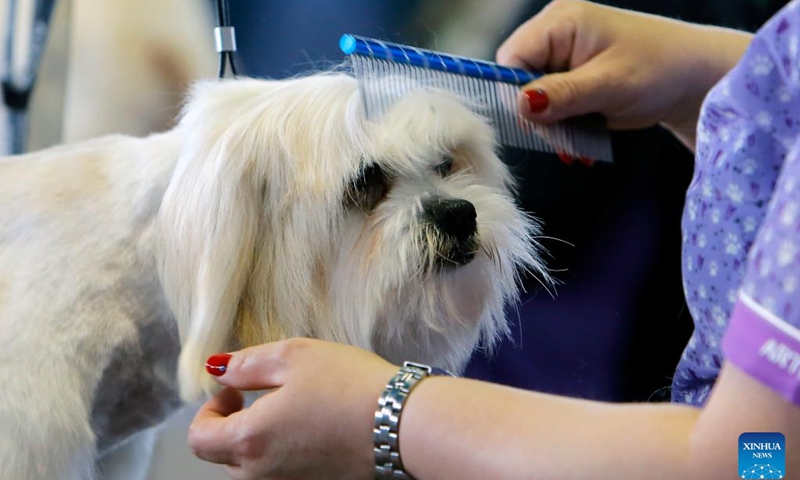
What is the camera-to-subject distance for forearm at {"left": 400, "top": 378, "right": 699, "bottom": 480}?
0.49m

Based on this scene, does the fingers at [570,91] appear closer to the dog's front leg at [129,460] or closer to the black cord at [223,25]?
the black cord at [223,25]

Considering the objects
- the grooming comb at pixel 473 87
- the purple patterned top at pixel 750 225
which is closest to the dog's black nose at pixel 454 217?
the grooming comb at pixel 473 87

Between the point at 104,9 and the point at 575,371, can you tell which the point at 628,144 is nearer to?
the point at 575,371

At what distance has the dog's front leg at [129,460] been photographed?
0.99 metres

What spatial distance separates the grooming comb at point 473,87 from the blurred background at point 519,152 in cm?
10

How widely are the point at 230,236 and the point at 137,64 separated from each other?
0.58 metres

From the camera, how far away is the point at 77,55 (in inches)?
49.5

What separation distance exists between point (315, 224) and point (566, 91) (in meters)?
0.35

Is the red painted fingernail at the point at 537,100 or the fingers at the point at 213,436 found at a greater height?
the red painted fingernail at the point at 537,100

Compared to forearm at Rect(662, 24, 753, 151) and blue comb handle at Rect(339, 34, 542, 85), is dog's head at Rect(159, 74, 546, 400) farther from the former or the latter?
forearm at Rect(662, 24, 753, 151)

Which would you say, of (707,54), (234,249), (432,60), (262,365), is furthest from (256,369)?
(707,54)

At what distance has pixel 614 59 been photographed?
0.98m

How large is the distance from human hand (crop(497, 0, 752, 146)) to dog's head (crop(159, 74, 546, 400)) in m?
0.19

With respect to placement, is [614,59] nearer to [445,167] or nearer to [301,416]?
[445,167]
